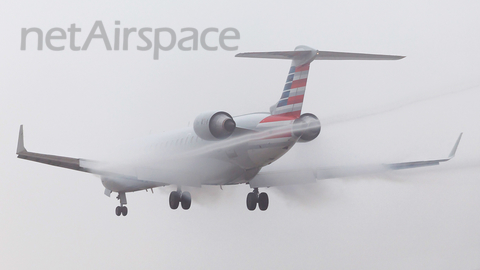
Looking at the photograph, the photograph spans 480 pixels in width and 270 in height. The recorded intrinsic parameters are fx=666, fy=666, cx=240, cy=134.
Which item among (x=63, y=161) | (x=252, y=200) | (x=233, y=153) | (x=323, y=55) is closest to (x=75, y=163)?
(x=63, y=161)

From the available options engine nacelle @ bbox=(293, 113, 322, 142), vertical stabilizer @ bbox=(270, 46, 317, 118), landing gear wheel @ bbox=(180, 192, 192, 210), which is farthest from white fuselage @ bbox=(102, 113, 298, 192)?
landing gear wheel @ bbox=(180, 192, 192, 210)

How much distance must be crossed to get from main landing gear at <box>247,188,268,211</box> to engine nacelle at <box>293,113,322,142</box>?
5.54m

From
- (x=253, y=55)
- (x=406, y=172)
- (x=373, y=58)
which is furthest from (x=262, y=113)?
(x=406, y=172)

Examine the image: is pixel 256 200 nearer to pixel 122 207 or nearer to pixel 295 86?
pixel 295 86

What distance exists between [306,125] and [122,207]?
44.0 ft

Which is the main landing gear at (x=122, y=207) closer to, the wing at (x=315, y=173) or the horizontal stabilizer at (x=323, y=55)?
the wing at (x=315, y=173)

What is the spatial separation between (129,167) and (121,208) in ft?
18.1

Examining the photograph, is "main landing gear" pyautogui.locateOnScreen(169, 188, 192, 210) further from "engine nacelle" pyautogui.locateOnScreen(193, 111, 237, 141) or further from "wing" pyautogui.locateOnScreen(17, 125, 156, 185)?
"engine nacelle" pyautogui.locateOnScreen(193, 111, 237, 141)

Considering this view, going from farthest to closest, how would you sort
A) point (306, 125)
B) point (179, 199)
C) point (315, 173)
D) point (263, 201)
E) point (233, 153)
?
point (179, 199) → point (263, 201) → point (315, 173) → point (233, 153) → point (306, 125)

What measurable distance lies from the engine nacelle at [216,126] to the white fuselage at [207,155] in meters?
0.74

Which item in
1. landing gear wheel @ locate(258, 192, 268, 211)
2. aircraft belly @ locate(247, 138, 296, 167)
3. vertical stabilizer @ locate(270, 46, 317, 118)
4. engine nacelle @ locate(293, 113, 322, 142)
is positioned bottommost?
landing gear wheel @ locate(258, 192, 268, 211)

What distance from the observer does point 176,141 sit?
28.9 m

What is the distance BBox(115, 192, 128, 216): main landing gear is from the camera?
33.6 m

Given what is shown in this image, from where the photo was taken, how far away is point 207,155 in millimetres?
26547
